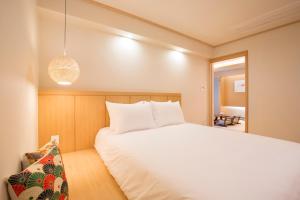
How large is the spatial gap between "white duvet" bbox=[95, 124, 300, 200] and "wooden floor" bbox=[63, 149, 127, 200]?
0.36 ft

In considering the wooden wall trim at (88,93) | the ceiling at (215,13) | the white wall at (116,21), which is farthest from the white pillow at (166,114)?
the ceiling at (215,13)

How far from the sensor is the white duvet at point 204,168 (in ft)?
2.53

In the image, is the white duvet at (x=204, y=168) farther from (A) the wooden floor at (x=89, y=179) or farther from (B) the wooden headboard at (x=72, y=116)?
(B) the wooden headboard at (x=72, y=116)

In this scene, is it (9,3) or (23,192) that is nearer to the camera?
(23,192)

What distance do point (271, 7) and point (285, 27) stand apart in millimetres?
792

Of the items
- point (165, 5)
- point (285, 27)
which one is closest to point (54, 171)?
point (165, 5)

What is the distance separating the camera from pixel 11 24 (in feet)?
2.75

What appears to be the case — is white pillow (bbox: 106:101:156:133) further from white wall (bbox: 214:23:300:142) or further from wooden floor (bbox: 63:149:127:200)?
white wall (bbox: 214:23:300:142)

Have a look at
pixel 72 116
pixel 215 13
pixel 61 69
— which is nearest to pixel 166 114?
pixel 72 116

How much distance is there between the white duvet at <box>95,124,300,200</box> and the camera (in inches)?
30.3

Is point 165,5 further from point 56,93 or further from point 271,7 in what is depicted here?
point 56,93

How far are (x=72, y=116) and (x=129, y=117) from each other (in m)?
0.82

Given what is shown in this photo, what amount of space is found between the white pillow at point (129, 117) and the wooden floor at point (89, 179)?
0.49m

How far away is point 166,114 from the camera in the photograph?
2.45 m
